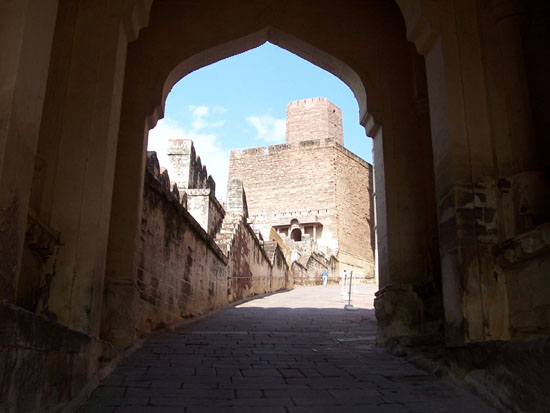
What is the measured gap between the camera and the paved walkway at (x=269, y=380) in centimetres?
304

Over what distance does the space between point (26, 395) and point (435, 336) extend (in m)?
3.45

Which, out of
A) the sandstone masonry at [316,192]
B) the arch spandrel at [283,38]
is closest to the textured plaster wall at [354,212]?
the sandstone masonry at [316,192]

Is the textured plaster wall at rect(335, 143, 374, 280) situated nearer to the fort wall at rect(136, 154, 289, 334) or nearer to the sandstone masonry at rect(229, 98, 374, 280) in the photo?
the sandstone masonry at rect(229, 98, 374, 280)

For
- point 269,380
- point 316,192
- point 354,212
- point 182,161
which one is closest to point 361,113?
point 269,380

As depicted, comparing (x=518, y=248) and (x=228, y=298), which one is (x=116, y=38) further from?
(x=228, y=298)

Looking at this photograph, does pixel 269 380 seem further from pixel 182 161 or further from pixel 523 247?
pixel 182 161

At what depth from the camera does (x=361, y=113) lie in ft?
19.9

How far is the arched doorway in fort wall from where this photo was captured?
494 centimetres

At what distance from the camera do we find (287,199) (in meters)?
45.1

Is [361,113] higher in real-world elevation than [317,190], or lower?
lower

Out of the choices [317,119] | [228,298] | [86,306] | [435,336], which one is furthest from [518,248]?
[317,119]

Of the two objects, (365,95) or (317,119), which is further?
(317,119)

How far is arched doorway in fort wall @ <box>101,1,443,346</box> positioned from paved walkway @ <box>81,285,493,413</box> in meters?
0.59

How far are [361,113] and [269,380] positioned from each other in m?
3.45
